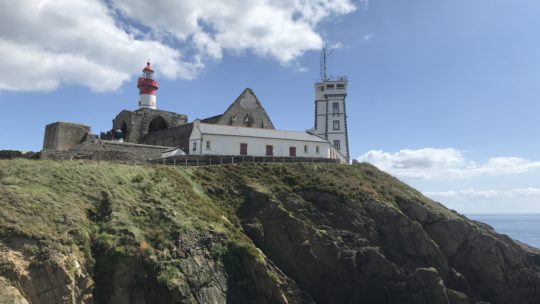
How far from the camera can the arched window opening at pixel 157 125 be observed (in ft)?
172

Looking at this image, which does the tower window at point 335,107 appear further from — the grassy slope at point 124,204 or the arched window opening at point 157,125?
the grassy slope at point 124,204

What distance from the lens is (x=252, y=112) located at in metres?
53.6

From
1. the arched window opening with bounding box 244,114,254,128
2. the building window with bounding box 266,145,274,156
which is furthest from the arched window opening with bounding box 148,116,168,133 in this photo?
the building window with bounding box 266,145,274,156

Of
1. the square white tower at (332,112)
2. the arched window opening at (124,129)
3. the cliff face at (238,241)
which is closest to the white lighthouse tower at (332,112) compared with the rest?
the square white tower at (332,112)

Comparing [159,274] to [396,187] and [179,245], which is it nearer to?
[179,245]

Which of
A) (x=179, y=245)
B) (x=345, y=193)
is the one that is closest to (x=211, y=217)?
(x=179, y=245)

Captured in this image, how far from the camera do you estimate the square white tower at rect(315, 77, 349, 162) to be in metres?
58.6

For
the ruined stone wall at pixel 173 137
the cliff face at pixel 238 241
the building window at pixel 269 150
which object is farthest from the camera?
the ruined stone wall at pixel 173 137

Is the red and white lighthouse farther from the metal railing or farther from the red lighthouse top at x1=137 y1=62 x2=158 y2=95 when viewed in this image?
the metal railing

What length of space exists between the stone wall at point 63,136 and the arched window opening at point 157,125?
37.5ft

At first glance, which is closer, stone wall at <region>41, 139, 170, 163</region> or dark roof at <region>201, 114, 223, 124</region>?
stone wall at <region>41, 139, 170, 163</region>

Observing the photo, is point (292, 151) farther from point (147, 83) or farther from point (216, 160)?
point (147, 83)

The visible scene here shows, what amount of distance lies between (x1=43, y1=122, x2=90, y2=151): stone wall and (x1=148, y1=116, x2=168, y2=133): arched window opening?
450 inches

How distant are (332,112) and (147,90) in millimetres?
24203
